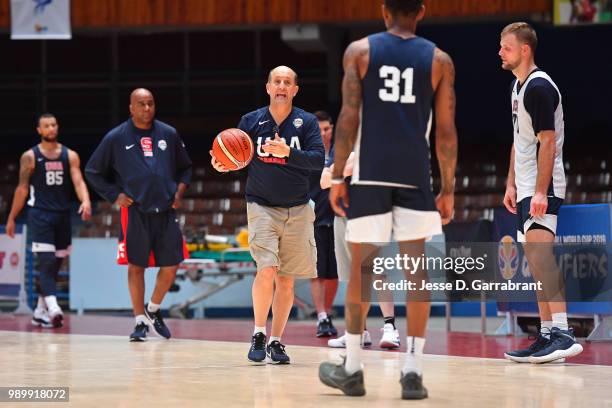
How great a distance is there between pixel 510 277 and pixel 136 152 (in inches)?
137

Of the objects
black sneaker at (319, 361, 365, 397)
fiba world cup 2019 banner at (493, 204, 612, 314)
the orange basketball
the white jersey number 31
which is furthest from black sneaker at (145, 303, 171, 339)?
the white jersey number 31

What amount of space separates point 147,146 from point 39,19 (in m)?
9.64

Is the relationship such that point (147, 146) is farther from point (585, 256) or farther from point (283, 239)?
point (585, 256)

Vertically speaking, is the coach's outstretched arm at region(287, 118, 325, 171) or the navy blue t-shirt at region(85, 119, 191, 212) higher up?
the coach's outstretched arm at region(287, 118, 325, 171)

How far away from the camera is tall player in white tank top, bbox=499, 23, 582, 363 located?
703 centimetres

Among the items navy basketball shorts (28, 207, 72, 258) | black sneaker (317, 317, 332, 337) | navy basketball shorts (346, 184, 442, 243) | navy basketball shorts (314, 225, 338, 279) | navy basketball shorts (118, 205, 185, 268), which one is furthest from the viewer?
navy basketball shorts (28, 207, 72, 258)

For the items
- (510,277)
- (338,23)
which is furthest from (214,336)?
(338,23)

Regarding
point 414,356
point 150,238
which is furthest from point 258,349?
point 150,238

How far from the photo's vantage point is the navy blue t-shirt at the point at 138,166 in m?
9.49

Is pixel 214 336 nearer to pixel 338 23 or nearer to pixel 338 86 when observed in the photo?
pixel 338 23

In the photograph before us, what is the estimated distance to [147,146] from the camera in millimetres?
9617

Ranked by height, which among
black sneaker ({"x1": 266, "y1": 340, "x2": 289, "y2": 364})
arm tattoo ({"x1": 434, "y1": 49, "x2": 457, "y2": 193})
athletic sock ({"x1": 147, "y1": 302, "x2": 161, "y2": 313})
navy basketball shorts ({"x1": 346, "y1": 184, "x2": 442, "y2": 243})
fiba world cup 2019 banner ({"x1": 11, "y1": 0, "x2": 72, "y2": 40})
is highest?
fiba world cup 2019 banner ({"x1": 11, "y1": 0, "x2": 72, "y2": 40})

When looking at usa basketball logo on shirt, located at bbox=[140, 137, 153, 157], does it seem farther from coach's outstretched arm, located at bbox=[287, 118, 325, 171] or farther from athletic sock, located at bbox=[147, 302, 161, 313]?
coach's outstretched arm, located at bbox=[287, 118, 325, 171]

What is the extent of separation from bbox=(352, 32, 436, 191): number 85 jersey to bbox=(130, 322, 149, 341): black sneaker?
452 cm
